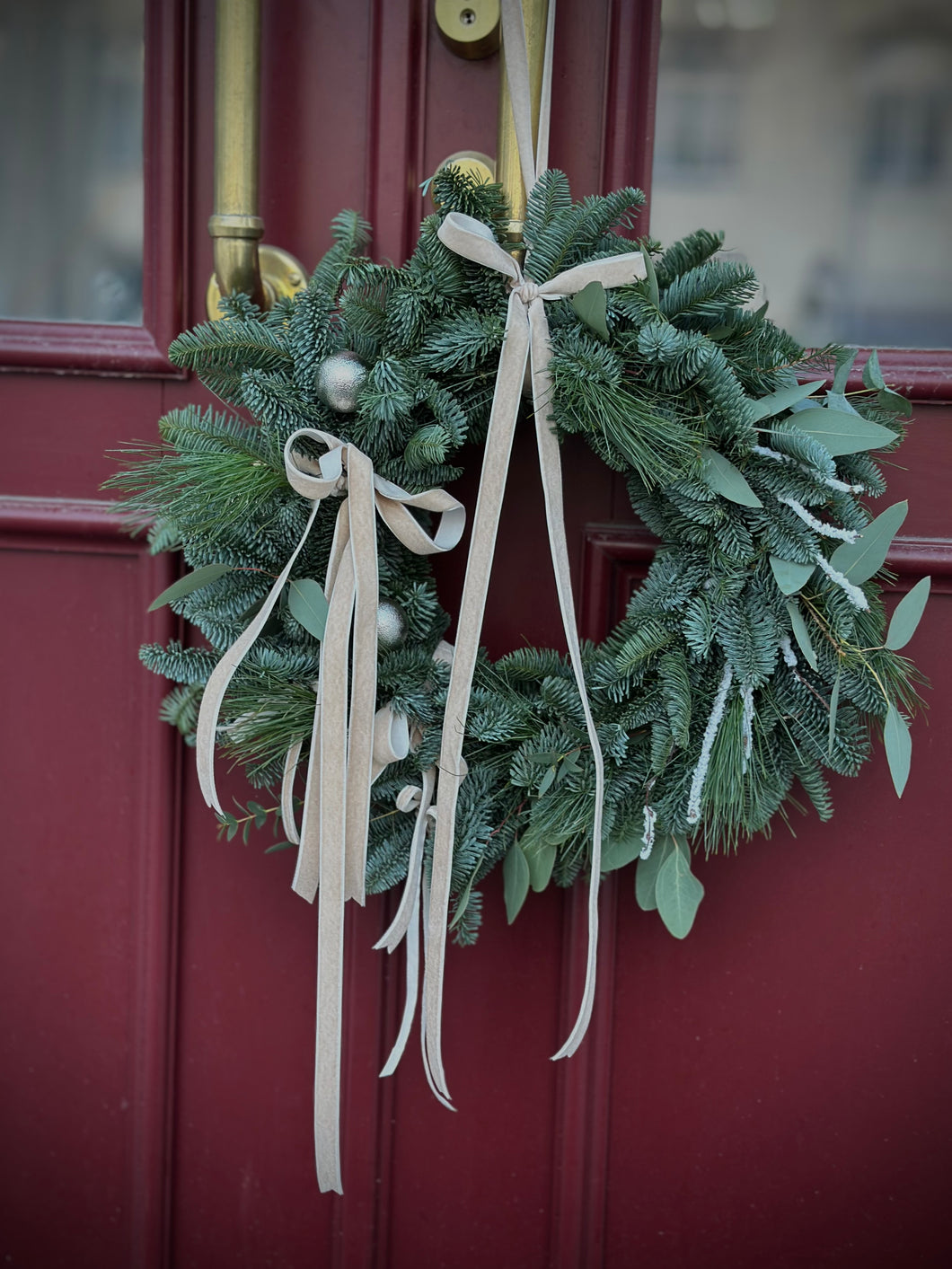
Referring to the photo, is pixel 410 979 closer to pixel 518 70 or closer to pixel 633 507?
pixel 633 507

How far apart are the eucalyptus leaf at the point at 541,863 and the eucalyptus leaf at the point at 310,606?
22cm

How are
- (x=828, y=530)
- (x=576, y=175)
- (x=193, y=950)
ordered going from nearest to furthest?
(x=828, y=530)
(x=576, y=175)
(x=193, y=950)

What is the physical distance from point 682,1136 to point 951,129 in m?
0.84

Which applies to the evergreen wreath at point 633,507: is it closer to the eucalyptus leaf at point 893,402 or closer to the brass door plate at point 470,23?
the eucalyptus leaf at point 893,402

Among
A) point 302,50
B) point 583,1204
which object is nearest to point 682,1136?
point 583,1204

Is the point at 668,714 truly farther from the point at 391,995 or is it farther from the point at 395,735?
the point at 391,995

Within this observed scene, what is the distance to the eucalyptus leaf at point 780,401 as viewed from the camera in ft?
2.05

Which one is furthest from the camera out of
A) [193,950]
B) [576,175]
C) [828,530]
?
[193,950]

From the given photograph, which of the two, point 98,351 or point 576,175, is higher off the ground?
point 576,175

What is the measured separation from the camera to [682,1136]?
84 centimetres

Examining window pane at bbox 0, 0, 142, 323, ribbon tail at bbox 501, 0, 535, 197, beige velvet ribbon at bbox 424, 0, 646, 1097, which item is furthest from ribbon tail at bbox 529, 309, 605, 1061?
window pane at bbox 0, 0, 142, 323

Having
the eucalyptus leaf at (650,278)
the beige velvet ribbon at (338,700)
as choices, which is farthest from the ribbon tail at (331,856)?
the eucalyptus leaf at (650,278)

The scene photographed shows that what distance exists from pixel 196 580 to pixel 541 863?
0.32 m

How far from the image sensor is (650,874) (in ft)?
2.39
